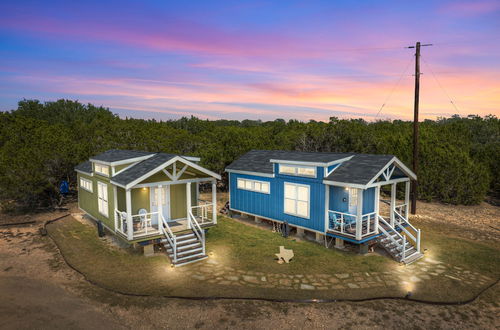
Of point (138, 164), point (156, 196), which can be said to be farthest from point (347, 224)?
point (138, 164)

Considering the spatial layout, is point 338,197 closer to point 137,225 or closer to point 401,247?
point 401,247

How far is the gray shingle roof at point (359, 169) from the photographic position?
14.2 metres

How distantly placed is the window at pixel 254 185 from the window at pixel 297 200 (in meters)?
1.55

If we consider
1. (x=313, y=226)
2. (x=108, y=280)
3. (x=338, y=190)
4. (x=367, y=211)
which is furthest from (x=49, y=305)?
(x=367, y=211)

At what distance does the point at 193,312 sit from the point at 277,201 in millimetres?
8969

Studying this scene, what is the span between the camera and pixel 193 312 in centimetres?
955

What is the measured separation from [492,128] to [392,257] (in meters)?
34.8

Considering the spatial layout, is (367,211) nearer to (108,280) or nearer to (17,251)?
(108,280)

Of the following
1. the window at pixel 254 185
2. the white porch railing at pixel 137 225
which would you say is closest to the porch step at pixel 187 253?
the white porch railing at pixel 137 225

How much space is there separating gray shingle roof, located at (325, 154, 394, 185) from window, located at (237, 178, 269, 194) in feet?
13.7

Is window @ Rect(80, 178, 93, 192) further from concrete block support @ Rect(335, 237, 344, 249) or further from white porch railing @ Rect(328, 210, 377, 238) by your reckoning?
concrete block support @ Rect(335, 237, 344, 249)

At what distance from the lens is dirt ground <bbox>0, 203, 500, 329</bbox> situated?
8.95 meters

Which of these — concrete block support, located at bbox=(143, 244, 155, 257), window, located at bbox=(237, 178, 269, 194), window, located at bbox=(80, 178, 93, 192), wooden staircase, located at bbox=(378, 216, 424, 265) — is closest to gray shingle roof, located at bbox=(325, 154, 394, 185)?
wooden staircase, located at bbox=(378, 216, 424, 265)

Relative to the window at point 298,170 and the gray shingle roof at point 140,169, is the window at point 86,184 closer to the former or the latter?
the gray shingle roof at point 140,169
